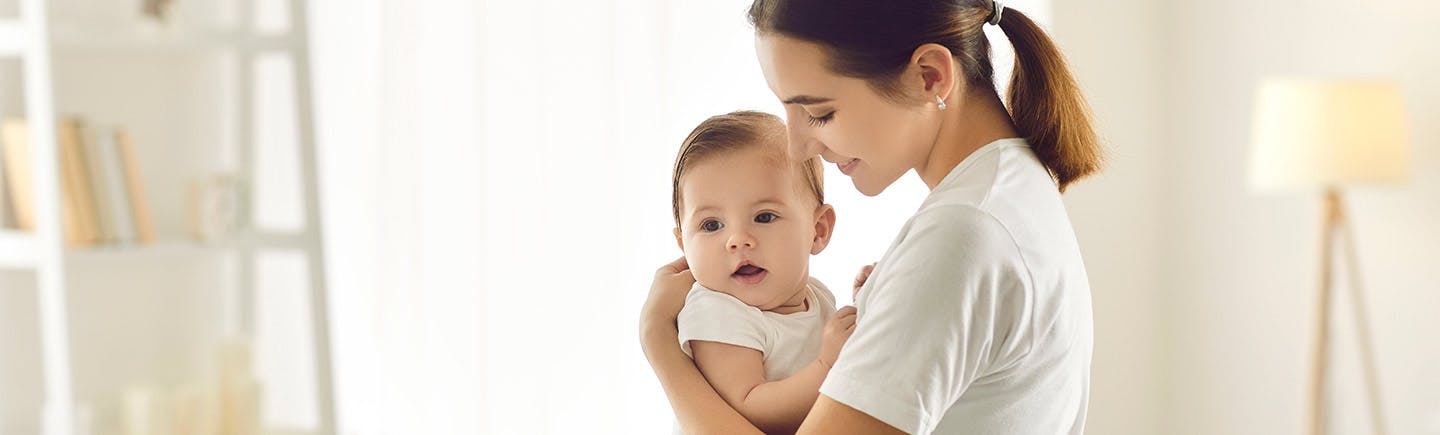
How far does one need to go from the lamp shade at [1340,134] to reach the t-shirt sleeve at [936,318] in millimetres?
2643

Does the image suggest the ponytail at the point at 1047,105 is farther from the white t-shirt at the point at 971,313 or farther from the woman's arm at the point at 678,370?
the woman's arm at the point at 678,370

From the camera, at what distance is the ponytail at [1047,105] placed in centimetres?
128

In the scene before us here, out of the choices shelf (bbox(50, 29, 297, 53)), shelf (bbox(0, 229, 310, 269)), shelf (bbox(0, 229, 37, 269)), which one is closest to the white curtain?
shelf (bbox(50, 29, 297, 53))

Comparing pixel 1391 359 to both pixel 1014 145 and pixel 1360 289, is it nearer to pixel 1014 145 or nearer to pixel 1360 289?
pixel 1360 289

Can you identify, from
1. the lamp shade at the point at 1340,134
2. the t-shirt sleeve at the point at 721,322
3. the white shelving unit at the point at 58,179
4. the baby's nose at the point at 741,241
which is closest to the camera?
the t-shirt sleeve at the point at 721,322

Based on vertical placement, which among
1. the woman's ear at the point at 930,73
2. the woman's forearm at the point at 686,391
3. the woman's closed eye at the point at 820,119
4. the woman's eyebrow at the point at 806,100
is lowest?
the woman's forearm at the point at 686,391

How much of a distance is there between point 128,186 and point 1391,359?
10.8ft

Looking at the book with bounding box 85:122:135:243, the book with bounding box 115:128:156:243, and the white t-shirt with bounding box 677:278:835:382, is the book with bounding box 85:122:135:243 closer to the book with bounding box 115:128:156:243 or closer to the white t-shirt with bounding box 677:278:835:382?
the book with bounding box 115:128:156:243

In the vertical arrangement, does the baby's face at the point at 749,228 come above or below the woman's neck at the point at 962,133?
below

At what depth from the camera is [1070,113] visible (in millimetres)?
1307

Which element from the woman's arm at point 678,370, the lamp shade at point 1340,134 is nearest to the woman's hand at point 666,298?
the woman's arm at point 678,370

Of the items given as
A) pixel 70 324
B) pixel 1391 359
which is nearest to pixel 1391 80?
pixel 1391 359

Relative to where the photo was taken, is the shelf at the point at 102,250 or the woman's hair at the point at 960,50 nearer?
the woman's hair at the point at 960,50

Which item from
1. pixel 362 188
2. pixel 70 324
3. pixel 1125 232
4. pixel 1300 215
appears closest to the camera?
pixel 70 324
